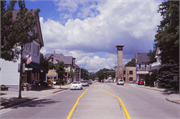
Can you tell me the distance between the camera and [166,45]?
70.1 feet

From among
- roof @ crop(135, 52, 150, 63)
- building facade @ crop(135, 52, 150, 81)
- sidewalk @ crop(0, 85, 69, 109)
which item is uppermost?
roof @ crop(135, 52, 150, 63)

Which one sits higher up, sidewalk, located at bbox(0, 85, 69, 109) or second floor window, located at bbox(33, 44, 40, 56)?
second floor window, located at bbox(33, 44, 40, 56)

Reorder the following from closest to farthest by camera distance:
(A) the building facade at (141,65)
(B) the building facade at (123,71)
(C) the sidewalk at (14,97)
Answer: (C) the sidewalk at (14,97), (A) the building facade at (141,65), (B) the building facade at (123,71)

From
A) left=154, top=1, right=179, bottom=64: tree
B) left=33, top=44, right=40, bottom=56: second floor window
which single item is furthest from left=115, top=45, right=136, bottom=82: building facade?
left=154, top=1, right=179, bottom=64: tree

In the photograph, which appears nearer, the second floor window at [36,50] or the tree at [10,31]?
the tree at [10,31]

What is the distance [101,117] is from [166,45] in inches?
625

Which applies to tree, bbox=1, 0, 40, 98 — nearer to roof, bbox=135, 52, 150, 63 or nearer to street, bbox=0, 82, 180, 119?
street, bbox=0, 82, 180, 119

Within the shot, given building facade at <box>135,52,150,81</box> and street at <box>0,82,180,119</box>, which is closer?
street at <box>0,82,180,119</box>

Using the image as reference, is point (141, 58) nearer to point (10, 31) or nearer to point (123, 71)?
point (123, 71)

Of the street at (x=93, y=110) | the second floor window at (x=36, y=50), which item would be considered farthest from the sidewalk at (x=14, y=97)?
the second floor window at (x=36, y=50)

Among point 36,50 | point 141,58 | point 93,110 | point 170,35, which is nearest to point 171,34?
point 170,35

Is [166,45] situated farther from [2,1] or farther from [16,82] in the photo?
[16,82]

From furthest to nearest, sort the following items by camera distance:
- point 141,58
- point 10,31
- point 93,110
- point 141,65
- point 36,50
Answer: point 141,58, point 141,65, point 36,50, point 10,31, point 93,110

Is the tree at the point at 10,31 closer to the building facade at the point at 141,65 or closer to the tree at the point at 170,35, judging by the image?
the tree at the point at 170,35
